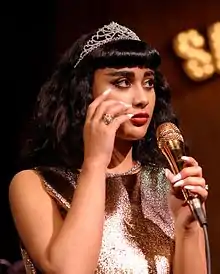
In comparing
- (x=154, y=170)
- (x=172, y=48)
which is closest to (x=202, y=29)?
(x=172, y=48)

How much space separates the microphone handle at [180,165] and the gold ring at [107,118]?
0.11 m

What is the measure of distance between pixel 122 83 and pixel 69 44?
131cm

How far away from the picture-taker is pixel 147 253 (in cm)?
131

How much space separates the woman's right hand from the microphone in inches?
3.0

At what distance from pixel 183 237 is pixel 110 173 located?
8.5 inches

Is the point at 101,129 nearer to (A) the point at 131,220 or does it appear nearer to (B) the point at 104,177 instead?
(B) the point at 104,177

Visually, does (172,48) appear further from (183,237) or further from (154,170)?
(183,237)

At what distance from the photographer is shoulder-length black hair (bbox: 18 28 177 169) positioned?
138 cm

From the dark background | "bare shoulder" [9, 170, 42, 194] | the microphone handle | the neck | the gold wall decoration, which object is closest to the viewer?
the microphone handle

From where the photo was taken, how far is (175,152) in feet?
3.70

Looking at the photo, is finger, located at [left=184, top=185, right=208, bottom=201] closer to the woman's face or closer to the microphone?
the microphone

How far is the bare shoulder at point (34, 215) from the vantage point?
1199mm

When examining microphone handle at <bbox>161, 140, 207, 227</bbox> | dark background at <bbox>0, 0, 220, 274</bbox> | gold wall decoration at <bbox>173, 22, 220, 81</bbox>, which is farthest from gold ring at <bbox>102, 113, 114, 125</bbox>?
gold wall decoration at <bbox>173, 22, 220, 81</bbox>

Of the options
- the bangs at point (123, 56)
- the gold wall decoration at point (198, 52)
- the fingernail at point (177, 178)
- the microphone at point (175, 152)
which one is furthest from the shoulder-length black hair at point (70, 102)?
the gold wall decoration at point (198, 52)
